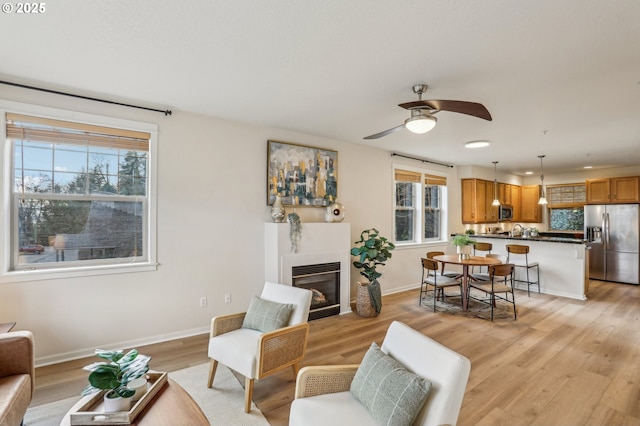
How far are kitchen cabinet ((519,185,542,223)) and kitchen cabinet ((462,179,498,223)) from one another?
6.64 feet

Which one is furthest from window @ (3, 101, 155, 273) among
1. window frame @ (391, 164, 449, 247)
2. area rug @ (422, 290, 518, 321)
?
area rug @ (422, 290, 518, 321)

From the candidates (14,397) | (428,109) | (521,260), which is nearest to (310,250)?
(428,109)

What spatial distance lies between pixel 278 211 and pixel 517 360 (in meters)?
3.11

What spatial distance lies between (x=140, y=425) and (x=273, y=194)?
2976mm

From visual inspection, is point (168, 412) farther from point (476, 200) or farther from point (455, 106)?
point (476, 200)

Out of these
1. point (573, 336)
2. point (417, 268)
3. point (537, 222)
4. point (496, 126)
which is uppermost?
point (496, 126)

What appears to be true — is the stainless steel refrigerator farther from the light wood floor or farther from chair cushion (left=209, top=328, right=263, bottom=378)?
chair cushion (left=209, top=328, right=263, bottom=378)

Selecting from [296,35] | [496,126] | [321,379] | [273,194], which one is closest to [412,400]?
[321,379]

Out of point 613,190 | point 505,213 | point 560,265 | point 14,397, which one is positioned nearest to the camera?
point 14,397

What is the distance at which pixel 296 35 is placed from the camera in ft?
6.63

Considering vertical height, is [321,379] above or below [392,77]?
below

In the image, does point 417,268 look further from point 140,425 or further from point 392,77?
point 140,425

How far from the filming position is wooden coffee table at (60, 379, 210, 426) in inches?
56.7

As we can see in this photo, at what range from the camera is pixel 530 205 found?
8.37 metres
